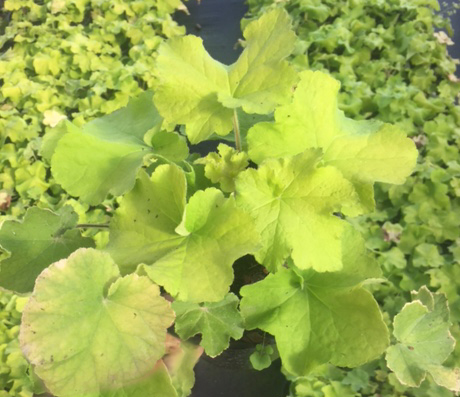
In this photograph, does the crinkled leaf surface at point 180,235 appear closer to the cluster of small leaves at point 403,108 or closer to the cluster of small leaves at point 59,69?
the cluster of small leaves at point 403,108

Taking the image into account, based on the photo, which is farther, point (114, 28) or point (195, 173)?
point (114, 28)

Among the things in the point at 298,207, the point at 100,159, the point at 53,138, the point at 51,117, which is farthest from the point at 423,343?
Result: the point at 51,117

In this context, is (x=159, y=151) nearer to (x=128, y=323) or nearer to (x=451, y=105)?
(x=128, y=323)

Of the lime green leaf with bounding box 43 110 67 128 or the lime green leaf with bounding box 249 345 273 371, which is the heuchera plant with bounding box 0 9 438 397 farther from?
the lime green leaf with bounding box 43 110 67 128

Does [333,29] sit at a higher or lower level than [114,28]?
higher

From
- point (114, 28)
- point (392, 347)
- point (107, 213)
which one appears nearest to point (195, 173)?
point (392, 347)

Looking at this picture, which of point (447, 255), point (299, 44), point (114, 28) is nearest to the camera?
point (447, 255)

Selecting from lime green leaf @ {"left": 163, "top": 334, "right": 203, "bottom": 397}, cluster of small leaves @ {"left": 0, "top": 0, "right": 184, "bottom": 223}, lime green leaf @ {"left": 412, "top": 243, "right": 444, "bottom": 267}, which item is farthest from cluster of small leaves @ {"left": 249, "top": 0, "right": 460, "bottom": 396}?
cluster of small leaves @ {"left": 0, "top": 0, "right": 184, "bottom": 223}

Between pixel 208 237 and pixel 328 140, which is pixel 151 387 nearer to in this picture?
pixel 208 237
